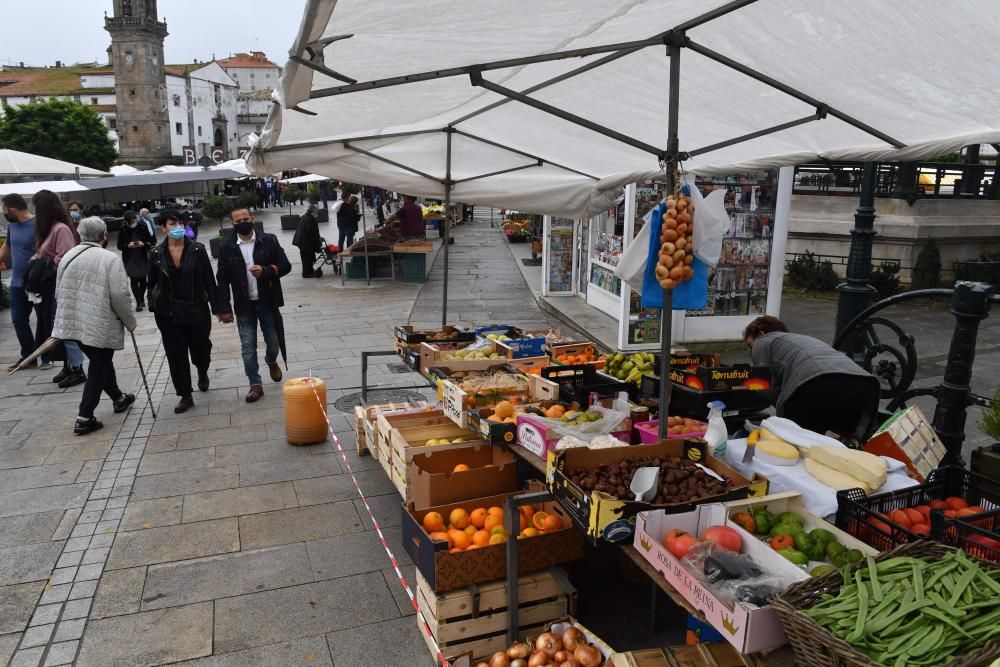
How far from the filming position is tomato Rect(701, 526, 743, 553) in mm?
2760

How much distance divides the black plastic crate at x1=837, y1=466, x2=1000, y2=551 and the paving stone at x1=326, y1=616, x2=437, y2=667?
209cm

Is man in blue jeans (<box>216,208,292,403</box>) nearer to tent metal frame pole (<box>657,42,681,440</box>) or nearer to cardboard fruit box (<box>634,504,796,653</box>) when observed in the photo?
tent metal frame pole (<box>657,42,681,440</box>)

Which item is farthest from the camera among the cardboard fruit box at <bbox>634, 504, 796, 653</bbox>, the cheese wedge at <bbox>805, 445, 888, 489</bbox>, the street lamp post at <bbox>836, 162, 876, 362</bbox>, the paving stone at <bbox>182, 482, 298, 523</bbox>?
the street lamp post at <bbox>836, 162, 876, 362</bbox>

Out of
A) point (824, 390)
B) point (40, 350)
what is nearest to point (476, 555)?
point (824, 390)

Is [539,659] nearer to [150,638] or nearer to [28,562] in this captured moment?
[150,638]

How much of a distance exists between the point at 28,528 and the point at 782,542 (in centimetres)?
488

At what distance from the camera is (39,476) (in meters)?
5.67

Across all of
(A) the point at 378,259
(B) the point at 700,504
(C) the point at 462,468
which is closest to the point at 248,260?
(C) the point at 462,468

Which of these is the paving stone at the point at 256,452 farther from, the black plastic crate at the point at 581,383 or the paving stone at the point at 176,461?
the black plastic crate at the point at 581,383

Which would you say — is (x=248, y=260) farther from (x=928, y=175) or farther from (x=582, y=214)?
(x=928, y=175)

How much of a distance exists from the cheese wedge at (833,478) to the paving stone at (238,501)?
356 cm

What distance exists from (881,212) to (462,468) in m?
13.8

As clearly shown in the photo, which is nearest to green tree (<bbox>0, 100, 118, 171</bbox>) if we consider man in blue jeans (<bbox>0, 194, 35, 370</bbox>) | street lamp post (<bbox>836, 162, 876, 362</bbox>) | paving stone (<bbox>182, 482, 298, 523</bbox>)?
man in blue jeans (<bbox>0, 194, 35, 370</bbox>)

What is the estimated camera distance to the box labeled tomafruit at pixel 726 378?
4.38 metres
